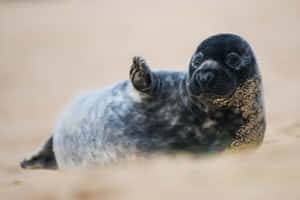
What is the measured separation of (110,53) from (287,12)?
210 inches

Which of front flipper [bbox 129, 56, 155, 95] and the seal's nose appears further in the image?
front flipper [bbox 129, 56, 155, 95]

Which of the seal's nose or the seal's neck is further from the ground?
the seal's nose

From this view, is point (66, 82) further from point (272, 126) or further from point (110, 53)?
point (272, 126)

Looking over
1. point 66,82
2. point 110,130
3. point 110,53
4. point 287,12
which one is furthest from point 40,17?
point 110,130

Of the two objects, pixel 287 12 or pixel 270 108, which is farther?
pixel 287 12

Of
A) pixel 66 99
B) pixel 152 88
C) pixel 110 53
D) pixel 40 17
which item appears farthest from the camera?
pixel 40 17

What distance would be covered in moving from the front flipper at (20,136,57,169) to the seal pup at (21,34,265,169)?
2.81 feet

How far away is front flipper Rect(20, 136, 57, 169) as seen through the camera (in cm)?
373

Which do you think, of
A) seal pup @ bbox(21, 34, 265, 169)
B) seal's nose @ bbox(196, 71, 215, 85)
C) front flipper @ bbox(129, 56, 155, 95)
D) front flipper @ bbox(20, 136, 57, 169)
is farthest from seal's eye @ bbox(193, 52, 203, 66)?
front flipper @ bbox(20, 136, 57, 169)

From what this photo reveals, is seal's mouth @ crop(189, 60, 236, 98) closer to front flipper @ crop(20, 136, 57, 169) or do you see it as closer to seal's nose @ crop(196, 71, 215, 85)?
seal's nose @ crop(196, 71, 215, 85)

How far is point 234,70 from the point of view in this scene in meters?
2.58

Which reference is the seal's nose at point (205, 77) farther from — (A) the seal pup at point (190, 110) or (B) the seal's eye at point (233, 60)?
(B) the seal's eye at point (233, 60)

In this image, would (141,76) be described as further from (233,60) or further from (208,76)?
(233,60)

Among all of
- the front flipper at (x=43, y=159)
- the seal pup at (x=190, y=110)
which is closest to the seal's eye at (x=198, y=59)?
the seal pup at (x=190, y=110)
